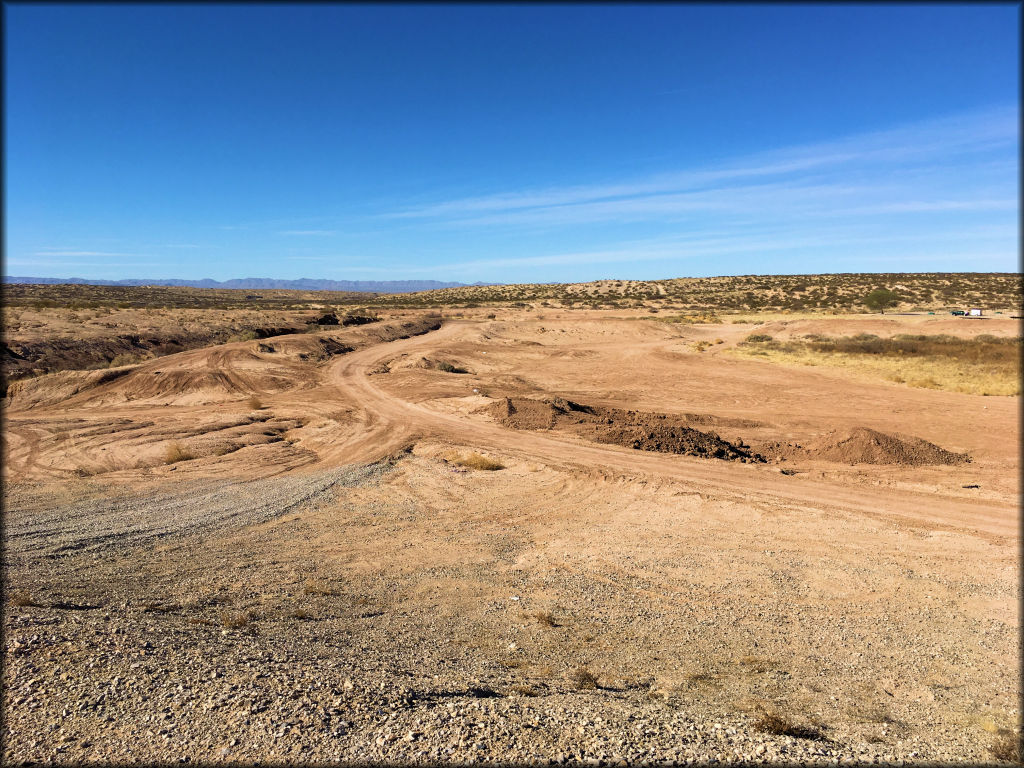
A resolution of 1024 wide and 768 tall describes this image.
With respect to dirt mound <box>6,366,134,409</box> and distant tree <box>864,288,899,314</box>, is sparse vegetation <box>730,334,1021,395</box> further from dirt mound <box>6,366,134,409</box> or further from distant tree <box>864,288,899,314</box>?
dirt mound <box>6,366,134,409</box>

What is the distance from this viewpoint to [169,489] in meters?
15.7

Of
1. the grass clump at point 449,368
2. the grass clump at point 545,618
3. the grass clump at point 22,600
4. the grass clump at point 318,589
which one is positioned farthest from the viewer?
the grass clump at point 449,368

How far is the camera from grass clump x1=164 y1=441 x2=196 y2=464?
60.8ft

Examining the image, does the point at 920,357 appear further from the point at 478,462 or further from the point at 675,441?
the point at 478,462

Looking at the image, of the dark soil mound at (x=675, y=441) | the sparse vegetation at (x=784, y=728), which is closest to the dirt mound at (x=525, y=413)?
the dark soil mound at (x=675, y=441)

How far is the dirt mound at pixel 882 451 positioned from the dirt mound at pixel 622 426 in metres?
2.50

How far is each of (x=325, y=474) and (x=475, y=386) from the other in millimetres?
14473

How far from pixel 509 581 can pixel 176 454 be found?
46.5 feet

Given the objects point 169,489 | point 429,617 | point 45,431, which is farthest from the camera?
point 45,431

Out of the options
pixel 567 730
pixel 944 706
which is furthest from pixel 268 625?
pixel 944 706

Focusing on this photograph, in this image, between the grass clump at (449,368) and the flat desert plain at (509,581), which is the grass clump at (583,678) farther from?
the grass clump at (449,368)

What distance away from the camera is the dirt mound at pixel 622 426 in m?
19.3

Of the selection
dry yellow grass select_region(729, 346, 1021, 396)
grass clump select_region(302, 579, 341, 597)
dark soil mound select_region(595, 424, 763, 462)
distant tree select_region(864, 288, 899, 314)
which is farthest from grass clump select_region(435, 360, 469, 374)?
distant tree select_region(864, 288, 899, 314)

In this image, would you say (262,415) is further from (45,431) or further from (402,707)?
(402,707)
